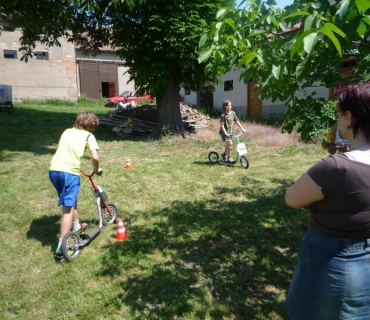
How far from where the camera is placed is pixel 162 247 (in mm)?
4109

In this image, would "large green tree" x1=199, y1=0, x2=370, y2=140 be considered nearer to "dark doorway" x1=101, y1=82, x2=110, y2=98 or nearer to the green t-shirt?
the green t-shirt

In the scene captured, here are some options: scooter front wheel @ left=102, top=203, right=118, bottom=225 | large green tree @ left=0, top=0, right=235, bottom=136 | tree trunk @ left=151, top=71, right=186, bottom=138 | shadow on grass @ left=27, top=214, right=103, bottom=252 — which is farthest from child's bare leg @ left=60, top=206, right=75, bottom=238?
tree trunk @ left=151, top=71, right=186, bottom=138

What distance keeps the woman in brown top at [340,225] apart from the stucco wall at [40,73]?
2690cm

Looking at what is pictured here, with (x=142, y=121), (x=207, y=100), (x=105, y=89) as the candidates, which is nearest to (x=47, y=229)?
(x=142, y=121)

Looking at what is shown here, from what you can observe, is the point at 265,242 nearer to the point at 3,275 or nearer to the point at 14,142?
the point at 3,275

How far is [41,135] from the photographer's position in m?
12.9

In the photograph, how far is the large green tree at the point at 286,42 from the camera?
180cm

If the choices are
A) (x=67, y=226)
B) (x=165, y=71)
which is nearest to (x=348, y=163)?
(x=67, y=226)

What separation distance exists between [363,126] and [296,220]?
3435mm

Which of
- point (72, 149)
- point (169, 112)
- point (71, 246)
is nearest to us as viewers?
point (71, 246)

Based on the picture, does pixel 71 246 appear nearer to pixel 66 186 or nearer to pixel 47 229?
pixel 66 186

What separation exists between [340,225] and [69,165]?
3.16m

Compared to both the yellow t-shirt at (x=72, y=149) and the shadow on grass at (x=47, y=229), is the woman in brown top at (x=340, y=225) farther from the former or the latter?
the shadow on grass at (x=47, y=229)

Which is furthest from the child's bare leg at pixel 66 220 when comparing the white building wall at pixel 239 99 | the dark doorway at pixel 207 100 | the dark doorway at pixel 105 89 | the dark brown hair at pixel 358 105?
the dark doorway at pixel 105 89
